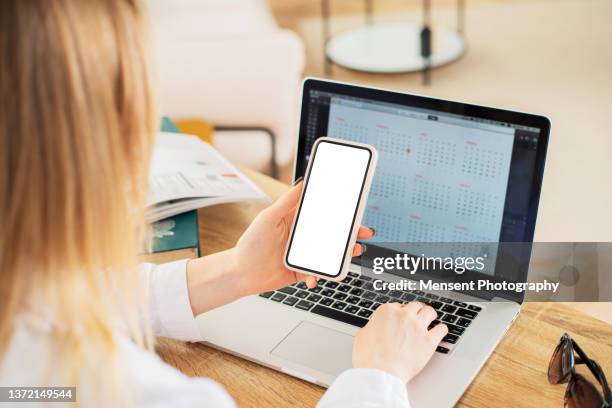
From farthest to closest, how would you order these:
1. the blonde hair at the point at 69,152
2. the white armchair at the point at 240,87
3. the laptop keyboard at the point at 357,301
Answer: the white armchair at the point at 240,87 < the laptop keyboard at the point at 357,301 < the blonde hair at the point at 69,152

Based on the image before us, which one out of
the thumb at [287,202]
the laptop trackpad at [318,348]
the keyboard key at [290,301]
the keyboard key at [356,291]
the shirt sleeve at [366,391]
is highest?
the thumb at [287,202]

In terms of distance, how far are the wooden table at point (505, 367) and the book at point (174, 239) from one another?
0.19 m

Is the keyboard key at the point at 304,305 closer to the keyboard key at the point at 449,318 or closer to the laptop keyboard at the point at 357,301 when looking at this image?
the laptop keyboard at the point at 357,301

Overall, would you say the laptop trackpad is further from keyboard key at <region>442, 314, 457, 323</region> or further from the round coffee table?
the round coffee table

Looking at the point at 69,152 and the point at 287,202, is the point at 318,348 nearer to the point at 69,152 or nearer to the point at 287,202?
the point at 287,202

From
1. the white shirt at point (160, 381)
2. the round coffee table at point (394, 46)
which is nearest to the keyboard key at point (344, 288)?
the white shirt at point (160, 381)

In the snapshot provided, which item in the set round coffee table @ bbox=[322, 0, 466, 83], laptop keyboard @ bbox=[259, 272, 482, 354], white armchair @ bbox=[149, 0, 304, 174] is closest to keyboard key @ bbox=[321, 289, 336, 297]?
laptop keyboard @ bbox=[259, 272, 482, 354]

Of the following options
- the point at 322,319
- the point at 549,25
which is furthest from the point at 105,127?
the point at 549,25

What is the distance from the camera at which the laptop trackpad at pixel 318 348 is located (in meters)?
0.86

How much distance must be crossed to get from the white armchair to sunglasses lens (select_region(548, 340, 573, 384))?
1388 millimetres

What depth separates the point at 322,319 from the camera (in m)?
0.95

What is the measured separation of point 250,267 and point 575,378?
1.35ft

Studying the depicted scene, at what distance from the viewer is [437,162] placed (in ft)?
3.18

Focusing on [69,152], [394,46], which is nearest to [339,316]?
[69,152]
